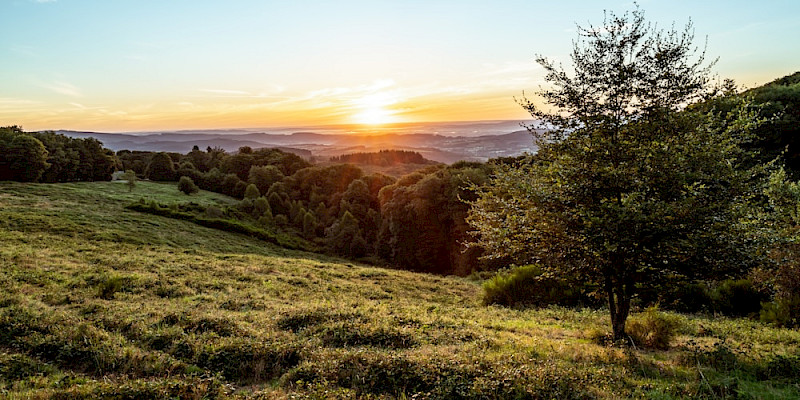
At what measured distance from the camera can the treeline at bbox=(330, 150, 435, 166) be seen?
106 m

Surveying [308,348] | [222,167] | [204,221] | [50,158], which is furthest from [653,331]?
[222,167]

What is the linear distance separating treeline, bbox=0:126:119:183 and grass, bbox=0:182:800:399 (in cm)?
3516

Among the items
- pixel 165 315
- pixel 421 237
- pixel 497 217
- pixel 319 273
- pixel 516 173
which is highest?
pixel 516 173

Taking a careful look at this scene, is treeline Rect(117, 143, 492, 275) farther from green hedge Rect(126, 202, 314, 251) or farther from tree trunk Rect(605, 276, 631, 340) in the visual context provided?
green hedge Rect(126, 202, 314, 251)

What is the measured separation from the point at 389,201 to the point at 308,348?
37596mm

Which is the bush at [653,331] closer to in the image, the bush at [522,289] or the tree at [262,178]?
the bush at [522,289]

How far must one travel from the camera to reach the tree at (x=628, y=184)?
7402mm

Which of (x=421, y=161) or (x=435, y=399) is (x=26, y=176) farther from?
(x=421, y=161)

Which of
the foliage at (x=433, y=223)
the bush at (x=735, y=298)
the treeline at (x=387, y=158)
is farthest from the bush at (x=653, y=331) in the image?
the treeline at (x=387, y=158)

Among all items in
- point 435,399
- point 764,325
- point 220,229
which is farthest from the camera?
point 220,229

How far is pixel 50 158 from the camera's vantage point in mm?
47781

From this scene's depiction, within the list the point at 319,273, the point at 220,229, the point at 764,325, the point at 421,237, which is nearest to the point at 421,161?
the point at 421,237

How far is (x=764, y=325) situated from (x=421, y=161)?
9534 cm

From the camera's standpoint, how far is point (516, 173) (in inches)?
375
